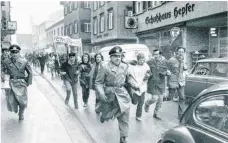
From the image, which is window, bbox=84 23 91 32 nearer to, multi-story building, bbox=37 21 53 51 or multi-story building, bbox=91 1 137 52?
multi-story building, bbox=91 1 137 52

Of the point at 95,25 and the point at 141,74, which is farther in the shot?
the point at 95,25

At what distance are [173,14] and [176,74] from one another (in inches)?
398

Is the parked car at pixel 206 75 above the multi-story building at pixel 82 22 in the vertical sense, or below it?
below

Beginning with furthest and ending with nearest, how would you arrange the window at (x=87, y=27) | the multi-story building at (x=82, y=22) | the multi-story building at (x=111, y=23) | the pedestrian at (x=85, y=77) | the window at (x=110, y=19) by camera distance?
the window at (x=87, y=27), the multi-story building at (x=82, y=22), the window at (x=110, y=19), the multi-story building at (x=111, y=23), the pedestrian at (x=85, y=77)

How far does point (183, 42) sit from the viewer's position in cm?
1680

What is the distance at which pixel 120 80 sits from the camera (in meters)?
5.61

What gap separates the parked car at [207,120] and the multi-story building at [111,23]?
2479cm

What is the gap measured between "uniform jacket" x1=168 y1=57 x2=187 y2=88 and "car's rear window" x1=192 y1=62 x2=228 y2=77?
3.07 feet

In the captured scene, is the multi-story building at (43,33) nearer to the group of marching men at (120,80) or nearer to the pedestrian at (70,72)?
the pedestrian at (70,72)

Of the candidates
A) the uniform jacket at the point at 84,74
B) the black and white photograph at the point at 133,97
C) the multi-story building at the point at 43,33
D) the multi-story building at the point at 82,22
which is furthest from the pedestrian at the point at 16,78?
the multi-story building at the point at 43,33

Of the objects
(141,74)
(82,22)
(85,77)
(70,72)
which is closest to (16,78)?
(70,72)

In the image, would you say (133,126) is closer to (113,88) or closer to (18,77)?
(113,88)

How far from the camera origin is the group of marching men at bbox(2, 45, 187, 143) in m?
5.59

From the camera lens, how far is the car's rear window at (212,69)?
8.10 m
